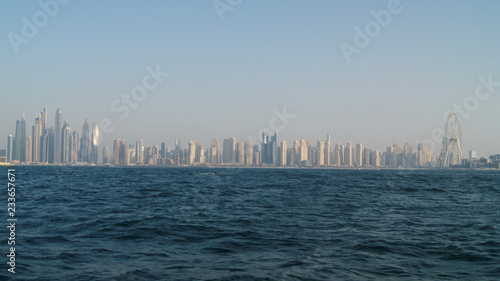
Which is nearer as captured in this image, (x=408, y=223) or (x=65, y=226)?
(x=65, y=226)

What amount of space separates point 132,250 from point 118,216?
7.15m

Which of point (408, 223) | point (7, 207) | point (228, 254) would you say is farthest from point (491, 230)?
point (7, 207)

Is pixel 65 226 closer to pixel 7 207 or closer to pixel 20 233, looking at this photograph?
pixel 20 233

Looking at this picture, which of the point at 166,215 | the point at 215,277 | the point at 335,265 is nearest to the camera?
the point at 215,277

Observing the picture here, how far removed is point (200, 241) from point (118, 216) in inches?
269

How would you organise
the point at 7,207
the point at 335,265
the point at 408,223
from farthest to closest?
1. the point at 7,207
2. the point at 408,223
3. the point at 335,265

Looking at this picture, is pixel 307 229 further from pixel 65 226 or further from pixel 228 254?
pixel 65 226

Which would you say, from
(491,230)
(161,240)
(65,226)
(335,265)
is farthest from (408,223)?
(65,226)

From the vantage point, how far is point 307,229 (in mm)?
16266

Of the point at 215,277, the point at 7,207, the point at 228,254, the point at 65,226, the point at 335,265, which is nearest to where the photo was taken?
the point at 215,277

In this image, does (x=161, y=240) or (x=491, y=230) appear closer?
(x=161, y=240)

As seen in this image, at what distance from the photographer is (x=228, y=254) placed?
472 inches

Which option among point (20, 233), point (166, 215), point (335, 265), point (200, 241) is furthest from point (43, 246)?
point (335, 265)

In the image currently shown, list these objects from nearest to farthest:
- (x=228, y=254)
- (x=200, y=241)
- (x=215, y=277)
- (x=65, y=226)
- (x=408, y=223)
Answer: (x=215, y=277) → (x=228, y=254) → (x=200, y=241) → (x=65, y=226) → (x=408, y=223)
